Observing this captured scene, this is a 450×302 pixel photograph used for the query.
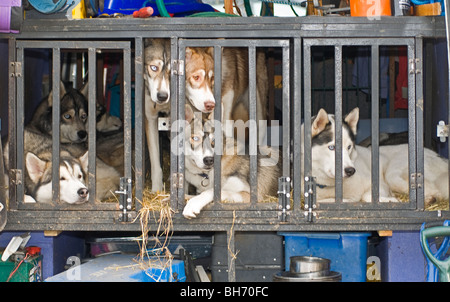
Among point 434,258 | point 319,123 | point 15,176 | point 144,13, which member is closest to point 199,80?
point 144,13

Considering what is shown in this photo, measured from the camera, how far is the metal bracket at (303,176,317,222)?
15.4 ft

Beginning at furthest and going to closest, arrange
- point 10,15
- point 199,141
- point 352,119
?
1. point 352,119
2. point 199,141
3. point 10,15

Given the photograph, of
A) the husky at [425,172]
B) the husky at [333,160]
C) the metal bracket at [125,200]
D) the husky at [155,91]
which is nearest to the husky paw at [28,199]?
the metal bracket at [125,200]

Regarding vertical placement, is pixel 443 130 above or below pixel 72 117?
below

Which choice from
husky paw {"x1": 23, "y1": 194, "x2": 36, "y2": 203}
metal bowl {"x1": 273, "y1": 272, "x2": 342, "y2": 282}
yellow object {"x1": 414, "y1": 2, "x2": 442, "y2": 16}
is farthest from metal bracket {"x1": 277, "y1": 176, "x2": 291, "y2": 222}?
husky paw {"x1": 23, "y1": 194, "x2": 36, "y2": 203}

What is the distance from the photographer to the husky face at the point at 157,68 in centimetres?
505

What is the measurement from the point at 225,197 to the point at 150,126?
1.03m

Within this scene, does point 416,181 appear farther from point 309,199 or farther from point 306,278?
point 306,278

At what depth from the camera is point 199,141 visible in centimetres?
529

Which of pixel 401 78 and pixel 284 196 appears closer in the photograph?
pixel 284 196

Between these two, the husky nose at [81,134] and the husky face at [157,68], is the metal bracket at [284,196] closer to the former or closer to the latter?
the husky face at [157,68]

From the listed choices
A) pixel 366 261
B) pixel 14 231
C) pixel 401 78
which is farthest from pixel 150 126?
pixel 401 78

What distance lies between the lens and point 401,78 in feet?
22.1

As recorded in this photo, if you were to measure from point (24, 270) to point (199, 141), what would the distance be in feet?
5.51
